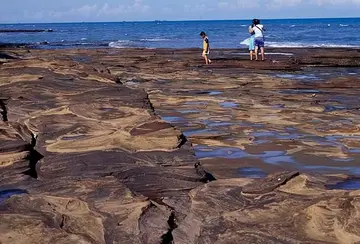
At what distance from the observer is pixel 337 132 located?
991 cm

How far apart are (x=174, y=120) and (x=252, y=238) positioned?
278 inches

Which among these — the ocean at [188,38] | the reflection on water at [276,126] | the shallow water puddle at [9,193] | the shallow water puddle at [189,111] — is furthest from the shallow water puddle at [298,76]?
the ocean at [188,38]

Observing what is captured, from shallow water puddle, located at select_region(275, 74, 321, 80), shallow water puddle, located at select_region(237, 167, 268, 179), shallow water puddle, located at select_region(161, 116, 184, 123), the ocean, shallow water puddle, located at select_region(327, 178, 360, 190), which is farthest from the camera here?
the ocean

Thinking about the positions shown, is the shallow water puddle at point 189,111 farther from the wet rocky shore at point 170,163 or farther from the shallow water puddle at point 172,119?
the shallow water puddle at point 172,119

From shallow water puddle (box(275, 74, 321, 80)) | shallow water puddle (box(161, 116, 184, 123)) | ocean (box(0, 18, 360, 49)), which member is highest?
shallow water puddle (box(161, 116, 184, 123))

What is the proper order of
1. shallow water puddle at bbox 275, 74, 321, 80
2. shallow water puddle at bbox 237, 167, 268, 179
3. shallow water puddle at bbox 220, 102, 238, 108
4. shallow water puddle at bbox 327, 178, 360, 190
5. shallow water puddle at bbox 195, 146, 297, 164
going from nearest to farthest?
1. shallow water puddle at bbox 327, 178, 360, 190
2. shallow water puddle at bbox 237, 167, 268, 179
3. shallow water puddle at bbox 195, 146, 297, 164
4. shallow water puddle at bbox 220, 102, 238, 108
5. shallow water puddle at bbox 275, 74, 321, 80

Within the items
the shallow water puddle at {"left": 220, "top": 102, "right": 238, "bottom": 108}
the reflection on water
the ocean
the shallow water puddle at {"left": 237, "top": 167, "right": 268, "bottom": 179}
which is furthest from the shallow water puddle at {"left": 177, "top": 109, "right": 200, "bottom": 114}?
the ocean

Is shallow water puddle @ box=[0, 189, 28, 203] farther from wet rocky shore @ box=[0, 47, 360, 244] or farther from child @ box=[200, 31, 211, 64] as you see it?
child @ box=[200, 31, 211, 64]

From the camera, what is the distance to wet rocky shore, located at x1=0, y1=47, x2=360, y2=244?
4457 millimetres

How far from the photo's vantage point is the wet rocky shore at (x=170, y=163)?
4457mm

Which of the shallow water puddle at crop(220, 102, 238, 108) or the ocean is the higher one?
the shallow water puddle at crop(220, 102, 238, 108)

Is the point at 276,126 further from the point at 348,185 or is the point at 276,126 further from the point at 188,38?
the point at 188,38

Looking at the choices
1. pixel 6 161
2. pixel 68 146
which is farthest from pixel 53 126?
pixel 6 161

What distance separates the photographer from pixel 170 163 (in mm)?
6500
